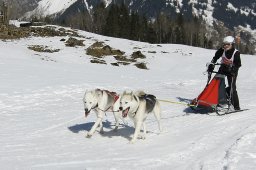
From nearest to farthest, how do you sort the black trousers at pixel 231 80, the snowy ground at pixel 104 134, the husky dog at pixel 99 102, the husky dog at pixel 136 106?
the snowy ground at pixel 104 134 → the husky dog at pixel 136 106 → the husky dog at pixel 99 102 → the black trousers at pixel 231 80

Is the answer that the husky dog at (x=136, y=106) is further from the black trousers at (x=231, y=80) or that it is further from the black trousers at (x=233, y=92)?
the black trousers at (x=233, y=92)

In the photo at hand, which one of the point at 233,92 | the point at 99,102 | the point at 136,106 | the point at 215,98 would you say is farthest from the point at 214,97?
the point at 99,102

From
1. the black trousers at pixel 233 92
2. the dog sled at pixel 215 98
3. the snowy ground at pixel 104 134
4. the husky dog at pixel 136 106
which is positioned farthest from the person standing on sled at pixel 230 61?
the husky dog at pixel 136 106

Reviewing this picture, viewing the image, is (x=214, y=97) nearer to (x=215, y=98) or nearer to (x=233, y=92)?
(x=215, y=98)

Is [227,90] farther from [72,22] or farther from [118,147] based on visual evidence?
[72,22]

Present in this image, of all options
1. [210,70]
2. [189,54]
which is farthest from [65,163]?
[189,54]

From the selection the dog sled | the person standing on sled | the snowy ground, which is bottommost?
the snowy ground

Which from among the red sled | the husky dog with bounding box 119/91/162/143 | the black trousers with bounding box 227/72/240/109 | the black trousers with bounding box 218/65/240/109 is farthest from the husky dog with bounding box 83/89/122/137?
the black trousers with bounding box 227/72/240/109

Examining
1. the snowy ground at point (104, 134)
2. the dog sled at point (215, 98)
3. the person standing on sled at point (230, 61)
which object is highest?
the person standing on sled at point (230, 61)

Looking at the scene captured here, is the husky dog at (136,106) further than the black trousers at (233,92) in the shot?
No

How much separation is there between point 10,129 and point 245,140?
585 centimetres

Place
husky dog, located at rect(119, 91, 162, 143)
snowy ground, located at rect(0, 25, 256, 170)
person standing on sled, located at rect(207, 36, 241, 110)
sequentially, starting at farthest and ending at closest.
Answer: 1. person standing on sled, located at rect(207, 36, 241, 110)
2. husky dog, located at rect(119, 91, 162, 143)
3. snowy ground, located at rect(0, 25, 256, 170)

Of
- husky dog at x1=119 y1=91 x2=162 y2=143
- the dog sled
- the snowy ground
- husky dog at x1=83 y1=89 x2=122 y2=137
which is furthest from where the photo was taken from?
the dog sled

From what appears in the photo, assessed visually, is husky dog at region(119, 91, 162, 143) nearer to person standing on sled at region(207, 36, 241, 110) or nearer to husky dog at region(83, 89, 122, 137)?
husky dog at region(83, 89, 122, 137)
